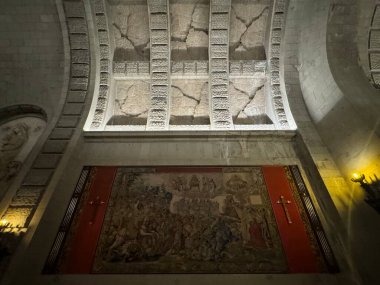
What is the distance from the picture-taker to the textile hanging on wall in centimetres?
388

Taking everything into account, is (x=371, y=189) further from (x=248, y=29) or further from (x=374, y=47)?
(x=248, y=29)

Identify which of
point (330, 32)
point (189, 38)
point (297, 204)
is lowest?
point (297, 204)

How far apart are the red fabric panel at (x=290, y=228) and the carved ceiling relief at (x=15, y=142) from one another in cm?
531

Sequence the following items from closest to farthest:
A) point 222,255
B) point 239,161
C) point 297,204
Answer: point 222,255 → point 297,204 → point 239,161

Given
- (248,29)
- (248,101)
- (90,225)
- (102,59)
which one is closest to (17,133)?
(102,59)

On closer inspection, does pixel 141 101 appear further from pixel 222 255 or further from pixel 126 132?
pixel 222 255

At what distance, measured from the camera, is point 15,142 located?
19.3ft

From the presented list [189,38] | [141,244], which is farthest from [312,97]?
[141,244]

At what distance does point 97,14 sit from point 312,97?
5.59 m

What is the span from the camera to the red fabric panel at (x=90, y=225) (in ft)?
12.7

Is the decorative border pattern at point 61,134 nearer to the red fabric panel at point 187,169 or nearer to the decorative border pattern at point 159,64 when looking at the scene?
the decorative border pattern at point 159,64

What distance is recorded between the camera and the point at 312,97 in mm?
5949

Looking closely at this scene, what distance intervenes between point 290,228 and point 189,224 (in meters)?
1.75

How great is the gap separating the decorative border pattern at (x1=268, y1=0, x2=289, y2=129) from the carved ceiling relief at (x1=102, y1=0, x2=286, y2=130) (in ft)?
0.59
